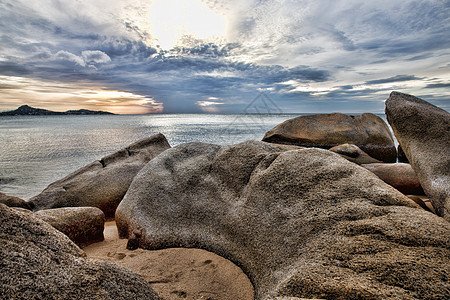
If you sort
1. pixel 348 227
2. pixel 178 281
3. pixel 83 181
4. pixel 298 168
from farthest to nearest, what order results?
pixel 83 181
pixel 298 168
pixel 178 281
pixel 348 227

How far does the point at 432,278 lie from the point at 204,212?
7.67ft

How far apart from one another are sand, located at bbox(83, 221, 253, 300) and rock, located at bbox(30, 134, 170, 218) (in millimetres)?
2138

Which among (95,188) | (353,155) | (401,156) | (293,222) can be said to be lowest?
(401,156)

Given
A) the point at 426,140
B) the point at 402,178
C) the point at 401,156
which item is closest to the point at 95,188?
the point at 426,140

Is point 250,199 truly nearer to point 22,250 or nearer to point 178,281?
point 178,281

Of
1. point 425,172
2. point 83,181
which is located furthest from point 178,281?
point 83,181

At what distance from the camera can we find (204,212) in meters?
3.26

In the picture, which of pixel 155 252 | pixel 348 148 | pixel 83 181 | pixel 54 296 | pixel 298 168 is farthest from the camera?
pixel 348 148

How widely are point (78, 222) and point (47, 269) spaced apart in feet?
8.03

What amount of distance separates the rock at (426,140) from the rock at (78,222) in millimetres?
4580

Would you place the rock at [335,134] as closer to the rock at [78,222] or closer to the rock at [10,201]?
the rock at [78,222]

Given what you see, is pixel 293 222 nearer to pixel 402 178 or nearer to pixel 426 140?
pixel 426 140

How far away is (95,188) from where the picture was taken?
5438 millimetres

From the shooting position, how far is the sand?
7.75 feet
